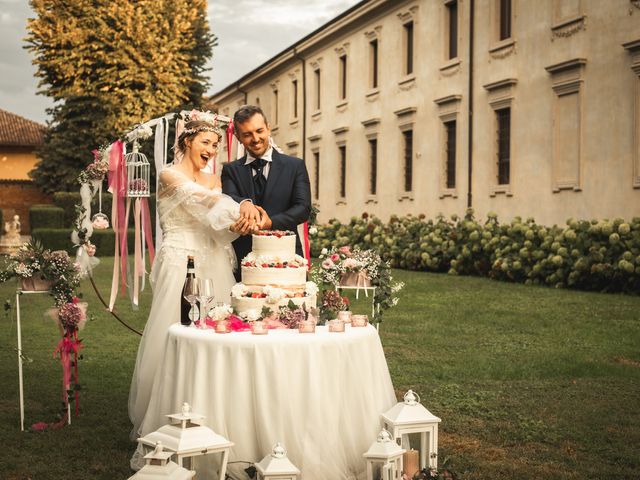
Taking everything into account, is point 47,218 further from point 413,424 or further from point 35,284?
point 413,424

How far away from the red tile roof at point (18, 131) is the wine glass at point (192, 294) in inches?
2144

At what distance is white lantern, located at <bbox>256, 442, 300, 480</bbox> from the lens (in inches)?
168

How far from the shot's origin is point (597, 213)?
17.8m

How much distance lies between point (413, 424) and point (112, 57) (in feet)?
105

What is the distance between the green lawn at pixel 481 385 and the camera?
5.87 meters

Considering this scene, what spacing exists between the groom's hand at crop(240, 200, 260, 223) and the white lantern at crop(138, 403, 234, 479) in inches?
52.4

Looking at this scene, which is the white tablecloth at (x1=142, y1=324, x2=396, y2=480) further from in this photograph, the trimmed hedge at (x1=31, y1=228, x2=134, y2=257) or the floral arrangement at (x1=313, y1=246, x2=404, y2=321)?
the trimmed hedge at (x1=31, y1=228, x2=134, y2=257)

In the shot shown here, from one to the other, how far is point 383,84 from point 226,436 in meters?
24.6

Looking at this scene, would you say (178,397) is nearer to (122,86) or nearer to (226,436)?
(226,436)

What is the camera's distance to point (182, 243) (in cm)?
610

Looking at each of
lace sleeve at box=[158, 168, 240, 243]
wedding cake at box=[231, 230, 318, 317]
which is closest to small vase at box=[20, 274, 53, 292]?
lace sleeve at box=[158, 168, 240, 243]

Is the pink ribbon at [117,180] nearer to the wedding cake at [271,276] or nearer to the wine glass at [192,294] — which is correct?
the wine glass at [192,294]

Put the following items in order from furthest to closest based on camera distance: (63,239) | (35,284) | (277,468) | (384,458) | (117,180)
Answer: (63,239), (117,180), (35,284), (384,458), (277,468)

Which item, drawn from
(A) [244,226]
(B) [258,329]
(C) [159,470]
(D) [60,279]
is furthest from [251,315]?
(D) [60,279]
